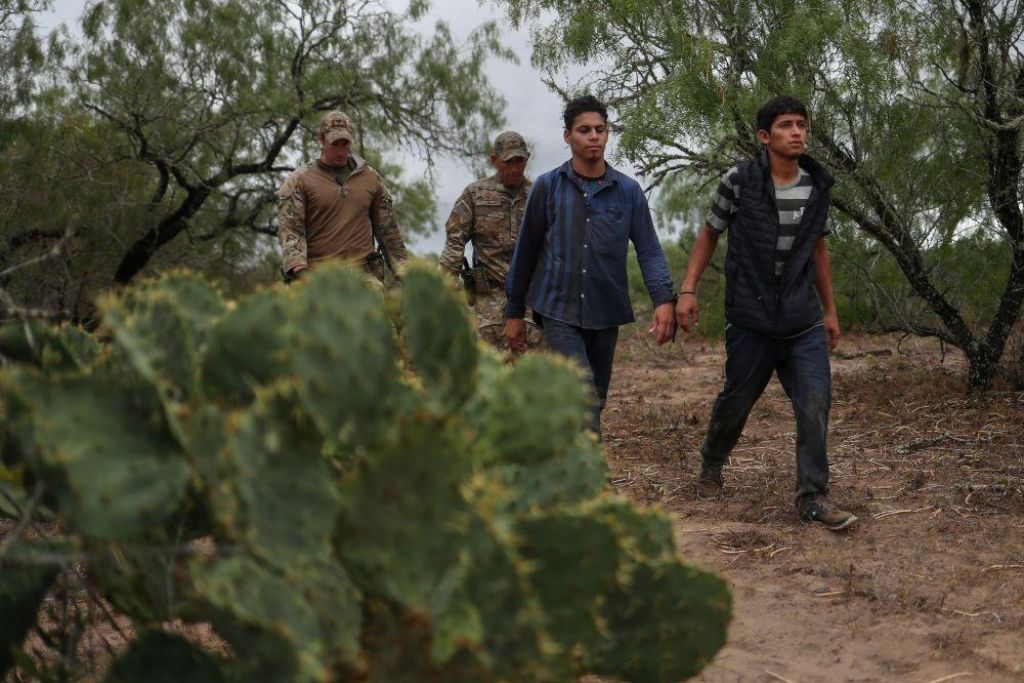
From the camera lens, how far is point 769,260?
4.70 m

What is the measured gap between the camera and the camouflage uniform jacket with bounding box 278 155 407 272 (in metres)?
6.10

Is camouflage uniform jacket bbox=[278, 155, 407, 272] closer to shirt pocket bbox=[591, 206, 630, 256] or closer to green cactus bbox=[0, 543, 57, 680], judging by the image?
shirt pocket bbox=[591, 206, 630, 256]

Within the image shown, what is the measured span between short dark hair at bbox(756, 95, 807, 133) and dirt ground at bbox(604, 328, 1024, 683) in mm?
1759

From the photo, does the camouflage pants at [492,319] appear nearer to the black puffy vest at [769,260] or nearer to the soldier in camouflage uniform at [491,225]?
the soldier in camouflage uniform at [491,225]

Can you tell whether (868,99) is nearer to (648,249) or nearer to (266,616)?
(648,249)

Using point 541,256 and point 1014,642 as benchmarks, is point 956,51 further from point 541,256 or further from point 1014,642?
point 1014,642

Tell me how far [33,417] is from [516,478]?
88 centimetres

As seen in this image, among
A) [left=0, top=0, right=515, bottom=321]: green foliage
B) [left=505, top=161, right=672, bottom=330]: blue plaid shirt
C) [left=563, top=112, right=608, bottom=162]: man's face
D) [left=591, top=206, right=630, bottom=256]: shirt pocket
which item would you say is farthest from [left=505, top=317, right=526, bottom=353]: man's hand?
[left=0, top=0, right=515, bottom=321]: green foliage

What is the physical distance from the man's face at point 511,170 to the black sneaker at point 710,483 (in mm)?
2108

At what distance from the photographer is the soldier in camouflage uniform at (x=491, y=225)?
634 cm

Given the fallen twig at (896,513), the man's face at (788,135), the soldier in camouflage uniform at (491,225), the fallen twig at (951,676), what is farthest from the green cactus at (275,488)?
the soldier in camouflage uniform at (491,225)

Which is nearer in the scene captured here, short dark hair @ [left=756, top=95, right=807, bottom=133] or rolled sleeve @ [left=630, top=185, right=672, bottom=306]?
short dark hair @ [left=756, top=95, right=807, bottom=133]

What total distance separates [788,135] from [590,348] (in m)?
1.29

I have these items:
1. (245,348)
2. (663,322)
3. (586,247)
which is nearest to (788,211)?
(663,322)
